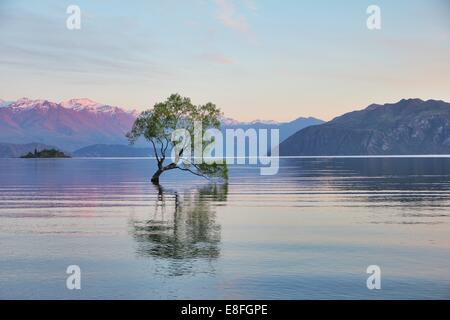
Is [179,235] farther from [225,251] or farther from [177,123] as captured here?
[177,123]

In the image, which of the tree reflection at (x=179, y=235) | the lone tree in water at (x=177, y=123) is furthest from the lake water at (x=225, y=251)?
the lone tree in water at (x=177, y=123)

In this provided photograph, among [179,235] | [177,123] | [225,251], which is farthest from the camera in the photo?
[177,123]

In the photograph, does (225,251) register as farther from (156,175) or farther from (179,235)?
(156,175)

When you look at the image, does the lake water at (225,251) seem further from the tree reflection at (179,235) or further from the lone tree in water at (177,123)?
the lone tree in water at (177,123)

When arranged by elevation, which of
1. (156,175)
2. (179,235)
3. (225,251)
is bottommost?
(225,251)

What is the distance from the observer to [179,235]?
43844 millimetres

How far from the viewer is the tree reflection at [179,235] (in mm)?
35469

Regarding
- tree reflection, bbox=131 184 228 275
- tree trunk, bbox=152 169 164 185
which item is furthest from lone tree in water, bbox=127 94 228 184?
tree reflection, bbox=131 184 228 275

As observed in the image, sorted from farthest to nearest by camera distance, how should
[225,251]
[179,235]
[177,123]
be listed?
[177,123] → [179,235] → [225,251]

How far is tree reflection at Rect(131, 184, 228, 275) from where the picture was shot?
116 feet

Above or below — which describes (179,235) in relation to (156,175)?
below

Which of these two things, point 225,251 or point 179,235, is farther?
point 179,235

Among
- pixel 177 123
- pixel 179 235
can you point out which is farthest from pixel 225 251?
pixel 177 123

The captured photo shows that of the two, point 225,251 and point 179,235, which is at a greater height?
point 179,235
